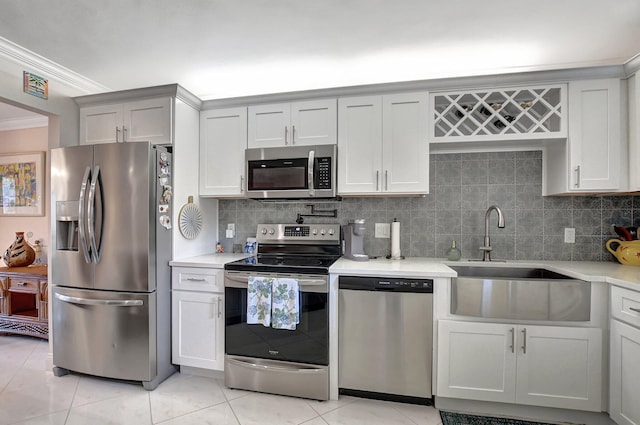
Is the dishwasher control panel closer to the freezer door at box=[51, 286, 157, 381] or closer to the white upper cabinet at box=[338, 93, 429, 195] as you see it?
the white upper cabinet at box=[338, 93, 429, 195]

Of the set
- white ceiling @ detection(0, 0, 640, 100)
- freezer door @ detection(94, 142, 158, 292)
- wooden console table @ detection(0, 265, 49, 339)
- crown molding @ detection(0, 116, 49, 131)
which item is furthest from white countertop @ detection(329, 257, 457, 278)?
crown molding @ detection(0, 116, 49, 131)

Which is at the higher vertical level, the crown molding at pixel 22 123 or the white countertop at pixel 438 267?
the crown molding at pixel 22 123

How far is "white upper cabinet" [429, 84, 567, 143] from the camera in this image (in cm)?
231

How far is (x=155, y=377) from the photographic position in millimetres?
2385

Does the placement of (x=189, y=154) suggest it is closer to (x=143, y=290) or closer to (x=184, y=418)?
(x=143, y=290)

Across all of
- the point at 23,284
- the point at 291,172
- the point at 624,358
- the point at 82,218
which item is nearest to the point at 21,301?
the point at 23,284

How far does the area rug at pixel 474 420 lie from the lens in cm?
197

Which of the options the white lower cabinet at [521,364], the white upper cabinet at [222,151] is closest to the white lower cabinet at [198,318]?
the white upper cabinet at [222,151]

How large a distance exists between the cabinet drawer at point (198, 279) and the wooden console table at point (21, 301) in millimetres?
1802

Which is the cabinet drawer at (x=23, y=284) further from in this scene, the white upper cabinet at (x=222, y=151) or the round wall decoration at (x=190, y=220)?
the white upper cabinet at (x=222, y=151)

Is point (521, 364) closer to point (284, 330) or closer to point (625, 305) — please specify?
point (625, 305)

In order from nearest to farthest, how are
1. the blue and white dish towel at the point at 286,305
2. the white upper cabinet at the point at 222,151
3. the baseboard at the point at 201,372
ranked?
the blue and white dish towel at the point at 286,305 < the baseboard at the point at 201,372 < the white upper cabinet at the point at 222,151

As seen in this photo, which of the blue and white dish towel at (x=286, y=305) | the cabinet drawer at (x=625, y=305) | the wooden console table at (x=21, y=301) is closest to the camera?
the cabinet drawer at (x=625, y=305)

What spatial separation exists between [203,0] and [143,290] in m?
1.94
